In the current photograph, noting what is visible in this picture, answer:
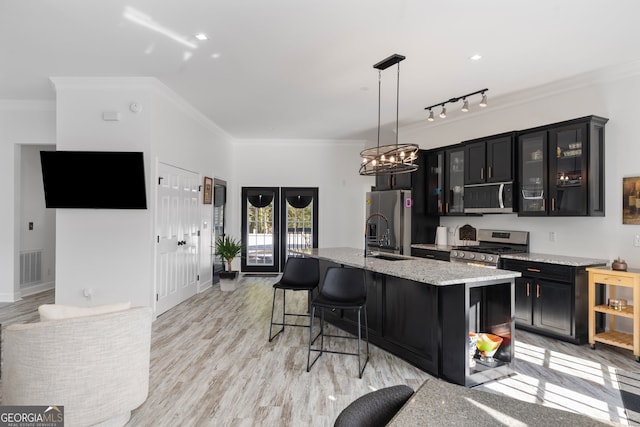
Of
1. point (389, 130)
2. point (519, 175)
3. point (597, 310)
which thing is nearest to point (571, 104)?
point (519, 175)

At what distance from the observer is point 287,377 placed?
3109 mm

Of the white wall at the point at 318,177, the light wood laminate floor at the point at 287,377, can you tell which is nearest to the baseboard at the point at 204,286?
the white wall at the point at 318,177

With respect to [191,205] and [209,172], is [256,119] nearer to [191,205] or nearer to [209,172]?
[209,172]

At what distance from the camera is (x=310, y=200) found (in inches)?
318

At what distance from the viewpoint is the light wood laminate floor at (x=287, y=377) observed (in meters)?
2.55

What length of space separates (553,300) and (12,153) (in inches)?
306

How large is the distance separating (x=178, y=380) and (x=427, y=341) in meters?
2.13

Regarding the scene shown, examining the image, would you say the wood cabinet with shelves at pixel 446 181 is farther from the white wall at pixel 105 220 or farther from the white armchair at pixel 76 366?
the white armchair at pixel 76 366

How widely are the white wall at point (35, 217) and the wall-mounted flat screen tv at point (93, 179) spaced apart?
2.25 m

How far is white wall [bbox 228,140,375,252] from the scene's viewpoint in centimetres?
805

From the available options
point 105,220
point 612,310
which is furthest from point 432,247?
point 105,220

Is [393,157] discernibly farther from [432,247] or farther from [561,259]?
[432,247]

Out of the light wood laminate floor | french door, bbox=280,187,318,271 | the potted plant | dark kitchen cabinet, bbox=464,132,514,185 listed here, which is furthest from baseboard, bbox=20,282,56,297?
dark kitchen cabinet, bbox=464,132,514,185

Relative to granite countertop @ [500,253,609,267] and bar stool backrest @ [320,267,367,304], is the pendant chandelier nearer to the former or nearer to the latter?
bar stool backrest @ [320,267,367,304]
